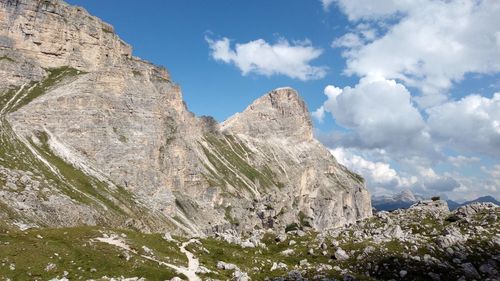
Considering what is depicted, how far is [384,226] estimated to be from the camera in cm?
9756

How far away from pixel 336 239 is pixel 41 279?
53869 millimetres

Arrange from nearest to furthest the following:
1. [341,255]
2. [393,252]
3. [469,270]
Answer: [469,270]
[393,252]
[341,255]

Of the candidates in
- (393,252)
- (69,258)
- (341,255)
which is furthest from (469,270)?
(69,258)

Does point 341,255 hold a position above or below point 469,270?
above

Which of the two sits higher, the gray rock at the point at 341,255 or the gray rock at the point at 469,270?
the gray rock at the point at 341,255

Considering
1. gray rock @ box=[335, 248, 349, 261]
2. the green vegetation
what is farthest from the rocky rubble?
the green vegetation

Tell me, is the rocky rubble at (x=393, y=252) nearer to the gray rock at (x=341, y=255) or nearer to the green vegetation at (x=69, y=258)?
the gray rock at (x=341, y=255)

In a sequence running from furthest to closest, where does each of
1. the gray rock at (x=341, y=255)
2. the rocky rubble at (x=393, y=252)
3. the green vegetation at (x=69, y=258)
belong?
the gray rock at (x=341, y=255)
the rocky rubble at (x=393, y=252)
the green vegetation at (x=69, y=258)

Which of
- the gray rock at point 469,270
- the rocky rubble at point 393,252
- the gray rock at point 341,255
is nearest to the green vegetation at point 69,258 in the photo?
the rocky rubble at point 393,252

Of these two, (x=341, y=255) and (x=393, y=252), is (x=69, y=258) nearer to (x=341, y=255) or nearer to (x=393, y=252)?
(x=341, y=255)

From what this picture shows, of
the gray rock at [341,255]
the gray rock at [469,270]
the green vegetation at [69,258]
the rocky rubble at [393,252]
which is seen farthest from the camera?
the gray rock at [341,255]

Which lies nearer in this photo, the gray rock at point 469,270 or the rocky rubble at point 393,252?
the rocky rubble at point 393,252

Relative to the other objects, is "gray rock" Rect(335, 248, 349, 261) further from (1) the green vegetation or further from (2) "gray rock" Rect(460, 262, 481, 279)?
(1) the green vegetation

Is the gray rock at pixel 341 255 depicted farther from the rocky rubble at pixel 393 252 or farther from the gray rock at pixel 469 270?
the gray rock at pixel 469 270
